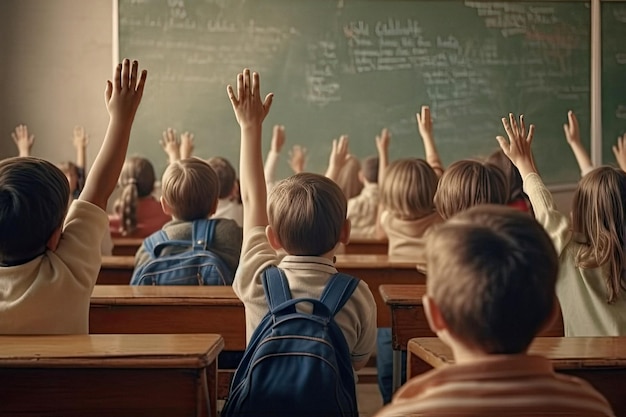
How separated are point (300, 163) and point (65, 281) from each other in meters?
4.49

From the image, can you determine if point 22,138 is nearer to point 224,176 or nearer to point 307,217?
point 224,176

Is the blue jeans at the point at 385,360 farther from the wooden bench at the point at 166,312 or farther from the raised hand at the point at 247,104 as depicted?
the raised hand at the point at 247,104

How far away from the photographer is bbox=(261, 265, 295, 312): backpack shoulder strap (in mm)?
2029

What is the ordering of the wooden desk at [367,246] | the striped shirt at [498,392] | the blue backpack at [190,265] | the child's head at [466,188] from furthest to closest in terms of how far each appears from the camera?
the wooden desk at [367,246], the blue backpack at [190,265], the child's head at [466,188], the striped shirt at [498,392]

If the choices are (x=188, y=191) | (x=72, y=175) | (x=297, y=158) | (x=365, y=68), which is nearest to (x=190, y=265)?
(x=188, y=191)

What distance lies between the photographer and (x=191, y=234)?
3.22m

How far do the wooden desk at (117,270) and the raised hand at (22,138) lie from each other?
2.65m

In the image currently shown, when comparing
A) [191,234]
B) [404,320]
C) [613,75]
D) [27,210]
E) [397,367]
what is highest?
[613,75]

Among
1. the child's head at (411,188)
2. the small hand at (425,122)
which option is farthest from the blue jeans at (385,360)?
the small hand at (425,122)

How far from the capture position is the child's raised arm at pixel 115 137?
7.17 ft

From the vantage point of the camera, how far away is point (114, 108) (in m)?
2.30

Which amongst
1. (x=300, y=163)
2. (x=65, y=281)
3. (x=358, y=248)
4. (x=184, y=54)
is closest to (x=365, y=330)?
(x=65, y=281)

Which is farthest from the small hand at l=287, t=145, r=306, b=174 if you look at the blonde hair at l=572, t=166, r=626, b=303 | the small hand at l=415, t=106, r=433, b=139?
A: the blonde hair at l=572, t=166, r=626, b=303

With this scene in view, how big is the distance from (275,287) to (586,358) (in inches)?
27.1
